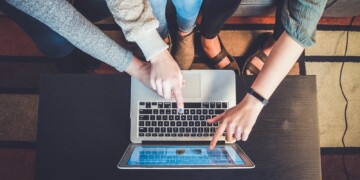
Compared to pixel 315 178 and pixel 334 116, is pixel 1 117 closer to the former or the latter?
pixel 315 178

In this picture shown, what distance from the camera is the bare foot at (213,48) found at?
4.07 ft

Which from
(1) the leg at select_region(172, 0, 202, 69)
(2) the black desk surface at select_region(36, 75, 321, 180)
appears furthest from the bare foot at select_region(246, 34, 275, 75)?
(2) the black desk surface at select_region(36, 75, 321, 180)

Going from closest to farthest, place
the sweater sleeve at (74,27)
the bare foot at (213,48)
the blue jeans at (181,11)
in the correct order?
the sweater sleeve at (74,27)
the blue jeans at (181,11)
the bare foot at (213,48)

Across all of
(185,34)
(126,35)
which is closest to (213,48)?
(185,34)

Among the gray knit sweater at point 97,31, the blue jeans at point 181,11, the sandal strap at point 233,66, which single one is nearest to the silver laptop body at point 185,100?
the gray knit sweater at point 97,31

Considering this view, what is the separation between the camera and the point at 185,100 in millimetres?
778

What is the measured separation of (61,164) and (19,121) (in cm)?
71

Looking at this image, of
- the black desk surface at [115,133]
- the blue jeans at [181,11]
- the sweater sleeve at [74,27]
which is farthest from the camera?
the blue jeans at [181,11]

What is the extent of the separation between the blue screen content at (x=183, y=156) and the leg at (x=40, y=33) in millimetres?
461

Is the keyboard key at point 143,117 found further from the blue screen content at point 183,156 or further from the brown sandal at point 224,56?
the brown sandal at point 224,56

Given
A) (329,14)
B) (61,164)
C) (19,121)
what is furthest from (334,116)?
(19,121)

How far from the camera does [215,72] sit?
0.79 m

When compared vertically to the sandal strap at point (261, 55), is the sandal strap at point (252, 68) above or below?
below

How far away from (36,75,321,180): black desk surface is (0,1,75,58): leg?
172 millimetres
